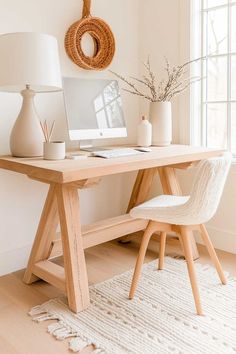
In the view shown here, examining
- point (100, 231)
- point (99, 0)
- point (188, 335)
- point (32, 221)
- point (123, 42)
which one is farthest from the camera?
point (123, 42)

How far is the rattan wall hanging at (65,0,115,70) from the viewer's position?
2.41m

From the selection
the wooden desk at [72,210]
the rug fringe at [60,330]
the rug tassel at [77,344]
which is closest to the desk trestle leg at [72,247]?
the wooden desk at [72,210]

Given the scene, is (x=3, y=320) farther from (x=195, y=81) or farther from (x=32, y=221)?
(x=195, y=81)

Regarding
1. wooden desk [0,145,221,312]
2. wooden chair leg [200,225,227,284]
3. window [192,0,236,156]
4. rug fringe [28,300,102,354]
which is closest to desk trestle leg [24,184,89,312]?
wooden desk [0,145,221,312]

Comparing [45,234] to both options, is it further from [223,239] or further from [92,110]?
[223,239]

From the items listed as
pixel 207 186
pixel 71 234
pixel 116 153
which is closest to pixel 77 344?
pixel 71 234

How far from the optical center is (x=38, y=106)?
2.33 meters

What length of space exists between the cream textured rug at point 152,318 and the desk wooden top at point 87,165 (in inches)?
25.8

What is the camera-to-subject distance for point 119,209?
2.99m

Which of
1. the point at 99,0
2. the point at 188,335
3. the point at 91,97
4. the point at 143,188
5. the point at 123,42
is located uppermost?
the point at 99,0

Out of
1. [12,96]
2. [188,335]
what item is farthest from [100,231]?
[12,96]

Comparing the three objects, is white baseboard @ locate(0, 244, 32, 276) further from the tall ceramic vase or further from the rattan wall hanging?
the rattan wall hanging

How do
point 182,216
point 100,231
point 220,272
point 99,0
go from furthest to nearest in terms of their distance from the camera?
point 99,0 < point 100,231 < point 220,272 < point 182,216

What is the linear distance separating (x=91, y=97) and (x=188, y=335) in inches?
57.6
